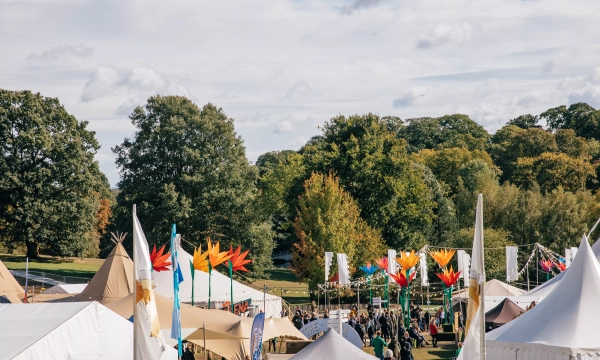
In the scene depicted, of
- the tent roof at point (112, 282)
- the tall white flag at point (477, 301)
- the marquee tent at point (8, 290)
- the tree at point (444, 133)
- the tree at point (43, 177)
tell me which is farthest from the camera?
the tree at point (444, 133)

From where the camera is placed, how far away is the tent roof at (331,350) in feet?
50.8

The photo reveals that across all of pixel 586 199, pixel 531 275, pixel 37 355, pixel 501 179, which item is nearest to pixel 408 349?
pixel 37 355

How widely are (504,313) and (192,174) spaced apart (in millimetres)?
27738

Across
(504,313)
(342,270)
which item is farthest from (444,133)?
(504,313)

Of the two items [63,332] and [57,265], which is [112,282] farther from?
[57,265]

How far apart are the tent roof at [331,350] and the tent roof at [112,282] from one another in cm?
1406

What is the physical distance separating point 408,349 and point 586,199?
4417 centimetres

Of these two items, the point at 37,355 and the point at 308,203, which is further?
the point at 308,203

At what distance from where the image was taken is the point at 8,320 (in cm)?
1662

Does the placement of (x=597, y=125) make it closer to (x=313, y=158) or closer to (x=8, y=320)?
(x=313, y=158)

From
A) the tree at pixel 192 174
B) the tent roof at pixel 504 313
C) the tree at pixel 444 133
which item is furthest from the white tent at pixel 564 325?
the tree at pixel 444 133

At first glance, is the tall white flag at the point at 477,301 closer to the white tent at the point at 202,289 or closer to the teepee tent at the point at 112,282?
the teepee tent at the point at 112,282

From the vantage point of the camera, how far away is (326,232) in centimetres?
4778

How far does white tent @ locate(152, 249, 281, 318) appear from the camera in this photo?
3328 centimetres
